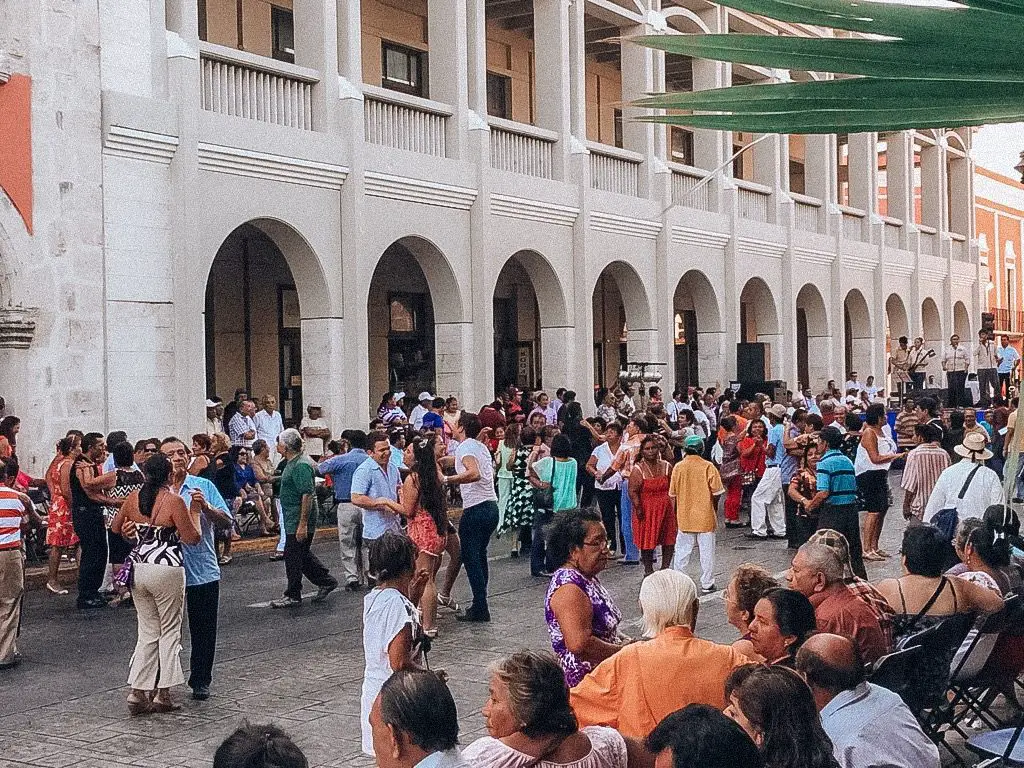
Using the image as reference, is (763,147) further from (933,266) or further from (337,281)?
(337,281)

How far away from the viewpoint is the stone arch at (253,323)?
2420cm

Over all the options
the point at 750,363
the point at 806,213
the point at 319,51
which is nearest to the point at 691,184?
the point at 750,363

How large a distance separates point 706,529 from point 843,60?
1148cm

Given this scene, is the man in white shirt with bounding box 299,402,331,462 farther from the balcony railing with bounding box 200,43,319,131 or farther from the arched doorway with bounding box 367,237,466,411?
the arched doorway with bounding box 367,237,466,411

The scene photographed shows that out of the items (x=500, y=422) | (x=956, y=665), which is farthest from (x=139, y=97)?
(x=956, y=665)

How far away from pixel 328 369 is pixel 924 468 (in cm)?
1029

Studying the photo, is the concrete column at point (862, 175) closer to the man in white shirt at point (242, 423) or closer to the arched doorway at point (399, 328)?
the arched doorway at point (399, 328)

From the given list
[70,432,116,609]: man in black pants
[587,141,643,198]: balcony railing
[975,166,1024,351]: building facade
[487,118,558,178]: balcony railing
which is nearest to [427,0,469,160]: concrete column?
[487,118,558,178]: balcony railing

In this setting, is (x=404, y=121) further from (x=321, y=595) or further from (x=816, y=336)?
(x=816, y=336)

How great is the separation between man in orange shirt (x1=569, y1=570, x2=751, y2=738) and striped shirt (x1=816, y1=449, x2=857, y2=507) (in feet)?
26.2

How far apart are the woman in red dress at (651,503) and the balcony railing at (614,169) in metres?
14.0

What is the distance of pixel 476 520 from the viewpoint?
11758 millimetres

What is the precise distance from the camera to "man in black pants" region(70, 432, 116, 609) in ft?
41.9

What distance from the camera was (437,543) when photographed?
35.5ft
